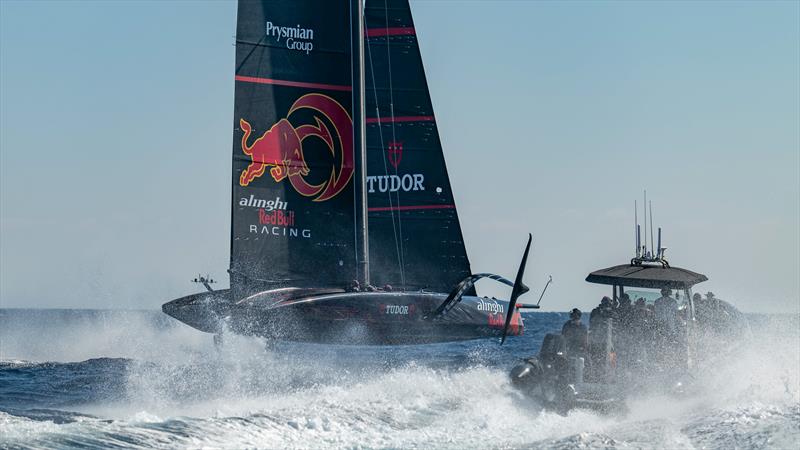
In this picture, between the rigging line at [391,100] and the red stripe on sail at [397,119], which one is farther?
the red stripe on sail at [397,119]

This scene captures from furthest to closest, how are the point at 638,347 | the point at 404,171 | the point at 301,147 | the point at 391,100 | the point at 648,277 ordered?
the point at 391,100 → the point at 404,171 → the point at 301,147 → the point at 648,277 → the point at 638,347

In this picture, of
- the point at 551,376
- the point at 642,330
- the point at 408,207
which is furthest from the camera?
the point at 408,207

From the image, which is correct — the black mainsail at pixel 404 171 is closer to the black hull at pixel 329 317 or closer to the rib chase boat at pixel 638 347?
the black hull at pixel 329 317

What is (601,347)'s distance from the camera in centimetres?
1917

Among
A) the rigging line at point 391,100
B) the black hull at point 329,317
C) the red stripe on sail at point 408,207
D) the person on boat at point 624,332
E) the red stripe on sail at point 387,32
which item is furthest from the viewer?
the red stripe on sail at point 387,32

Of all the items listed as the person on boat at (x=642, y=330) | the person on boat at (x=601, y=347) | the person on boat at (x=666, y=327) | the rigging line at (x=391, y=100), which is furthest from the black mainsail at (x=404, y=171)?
the person on boat at (x=601, y=347)

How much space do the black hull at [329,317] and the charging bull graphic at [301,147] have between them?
3.26m

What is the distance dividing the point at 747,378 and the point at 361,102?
13.5 m

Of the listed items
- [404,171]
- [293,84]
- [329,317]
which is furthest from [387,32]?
[329,317]

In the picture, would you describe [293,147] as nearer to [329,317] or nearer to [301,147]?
[301,147]

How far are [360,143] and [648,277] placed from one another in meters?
11.2

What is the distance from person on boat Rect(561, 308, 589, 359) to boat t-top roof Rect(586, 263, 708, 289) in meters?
1.77

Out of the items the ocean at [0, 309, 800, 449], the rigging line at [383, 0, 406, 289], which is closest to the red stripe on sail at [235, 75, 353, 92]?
the rigging line at [383, 0, 406, 289]

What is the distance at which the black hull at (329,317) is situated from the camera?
27.0m
